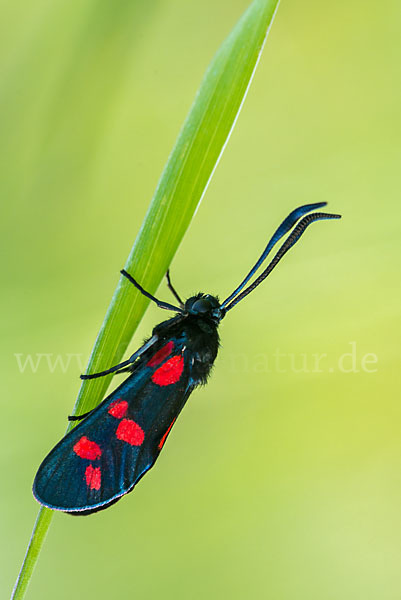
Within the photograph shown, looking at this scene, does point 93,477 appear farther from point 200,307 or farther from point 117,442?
point 200,307

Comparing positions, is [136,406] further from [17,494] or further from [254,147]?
[254,147]

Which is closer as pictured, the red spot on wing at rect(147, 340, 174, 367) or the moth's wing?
the moth's wing

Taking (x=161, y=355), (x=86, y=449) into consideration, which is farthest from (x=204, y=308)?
(x=86, y=449)

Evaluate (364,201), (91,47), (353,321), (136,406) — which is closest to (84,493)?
(136,406)

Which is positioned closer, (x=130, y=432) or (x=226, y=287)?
(x=130, y=432)

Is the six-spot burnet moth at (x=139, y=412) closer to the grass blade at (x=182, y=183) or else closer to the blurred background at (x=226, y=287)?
the grass blade at (x=182, y=183)

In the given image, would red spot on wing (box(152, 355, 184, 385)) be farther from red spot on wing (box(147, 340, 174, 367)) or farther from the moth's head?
the moth's head

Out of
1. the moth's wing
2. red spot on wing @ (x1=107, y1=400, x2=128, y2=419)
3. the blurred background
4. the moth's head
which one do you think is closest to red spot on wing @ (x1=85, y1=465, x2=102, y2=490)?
the moth's wing
